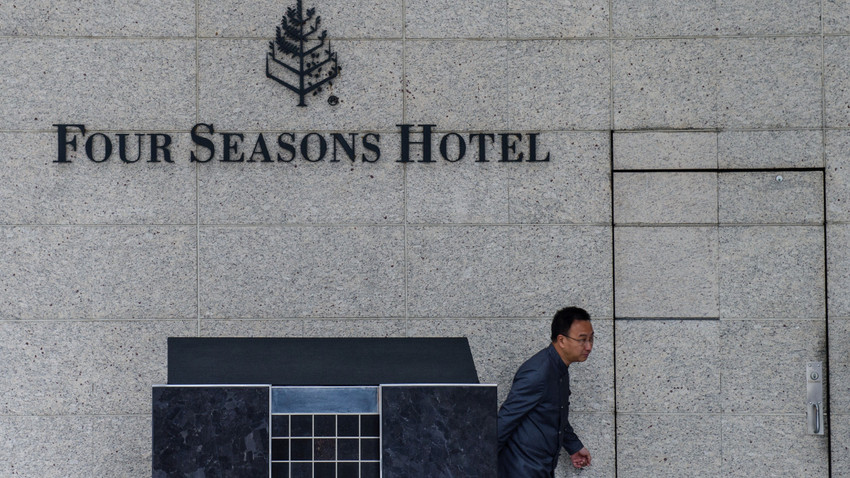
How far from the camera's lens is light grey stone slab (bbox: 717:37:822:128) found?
5.38 m

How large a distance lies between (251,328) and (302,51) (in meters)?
1.88

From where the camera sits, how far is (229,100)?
5379mm

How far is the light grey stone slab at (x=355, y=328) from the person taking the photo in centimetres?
535

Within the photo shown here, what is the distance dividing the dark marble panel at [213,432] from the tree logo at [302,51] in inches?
85.2

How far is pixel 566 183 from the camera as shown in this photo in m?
5.38

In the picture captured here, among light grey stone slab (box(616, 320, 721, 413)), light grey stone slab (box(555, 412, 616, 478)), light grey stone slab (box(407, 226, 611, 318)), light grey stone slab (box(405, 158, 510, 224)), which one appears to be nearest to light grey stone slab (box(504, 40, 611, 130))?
light grey stone slab (box(405, 158, 510, 224))

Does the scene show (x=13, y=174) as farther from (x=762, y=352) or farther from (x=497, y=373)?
(x=762, y=352)

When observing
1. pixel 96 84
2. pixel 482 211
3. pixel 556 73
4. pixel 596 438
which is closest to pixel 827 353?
pixel 596 438

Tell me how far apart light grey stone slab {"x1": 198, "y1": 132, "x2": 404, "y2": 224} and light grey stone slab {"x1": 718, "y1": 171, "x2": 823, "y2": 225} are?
2.21m

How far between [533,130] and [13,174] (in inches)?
137

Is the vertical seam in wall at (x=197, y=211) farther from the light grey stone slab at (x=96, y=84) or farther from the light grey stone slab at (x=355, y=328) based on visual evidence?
the light grey stone slab at (x=355, y=328)

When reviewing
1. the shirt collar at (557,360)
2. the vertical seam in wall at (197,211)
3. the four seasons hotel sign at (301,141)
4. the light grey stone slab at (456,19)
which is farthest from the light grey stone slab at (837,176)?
the vertical seam in wall at (197,211)

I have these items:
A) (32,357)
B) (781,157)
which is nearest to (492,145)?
(781,157)

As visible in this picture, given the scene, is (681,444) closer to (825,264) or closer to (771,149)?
(825,264)
